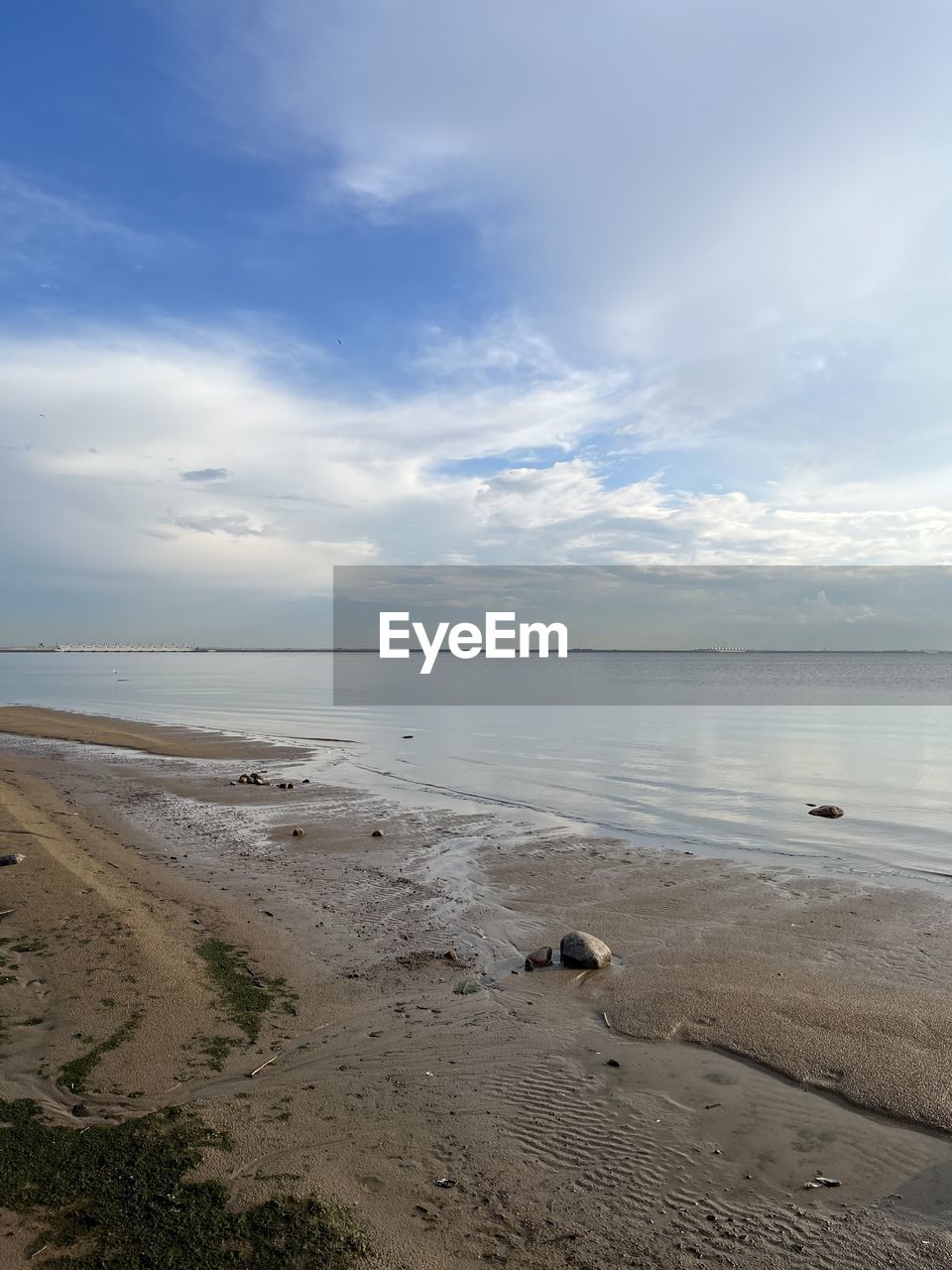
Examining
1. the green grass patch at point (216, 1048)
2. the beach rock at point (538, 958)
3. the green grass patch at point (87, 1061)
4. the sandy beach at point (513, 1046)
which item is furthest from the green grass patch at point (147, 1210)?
the beach rock at point (538, 958)

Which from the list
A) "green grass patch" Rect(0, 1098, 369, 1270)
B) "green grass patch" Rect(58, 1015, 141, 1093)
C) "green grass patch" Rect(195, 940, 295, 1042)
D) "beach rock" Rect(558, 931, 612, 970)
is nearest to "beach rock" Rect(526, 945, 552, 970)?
"beach rock" Rect(558, 931, 612, 970)

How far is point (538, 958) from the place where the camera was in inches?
367

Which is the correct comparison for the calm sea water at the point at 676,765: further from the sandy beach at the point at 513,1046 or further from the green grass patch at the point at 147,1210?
the green grass patch at the point at 147,1210

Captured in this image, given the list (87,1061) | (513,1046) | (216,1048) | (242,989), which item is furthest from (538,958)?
(87,1061)

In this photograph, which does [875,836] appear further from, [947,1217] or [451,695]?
[451,695]

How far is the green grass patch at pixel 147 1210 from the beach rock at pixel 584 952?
15.7ft

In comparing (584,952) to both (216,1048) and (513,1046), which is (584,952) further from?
(216,1048)

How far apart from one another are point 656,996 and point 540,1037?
1.63 metres

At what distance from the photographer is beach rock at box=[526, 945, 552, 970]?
9.24m

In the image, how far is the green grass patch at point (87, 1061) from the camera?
19.9 ft

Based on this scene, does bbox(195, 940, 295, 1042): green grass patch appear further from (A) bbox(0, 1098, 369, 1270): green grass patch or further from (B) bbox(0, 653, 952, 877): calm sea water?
(B) bbox(0, 653, 952, 877): calm sea water

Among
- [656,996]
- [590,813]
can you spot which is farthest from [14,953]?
[590,813]

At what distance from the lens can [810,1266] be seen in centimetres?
450

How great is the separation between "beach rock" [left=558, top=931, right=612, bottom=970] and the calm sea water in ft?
22.7
